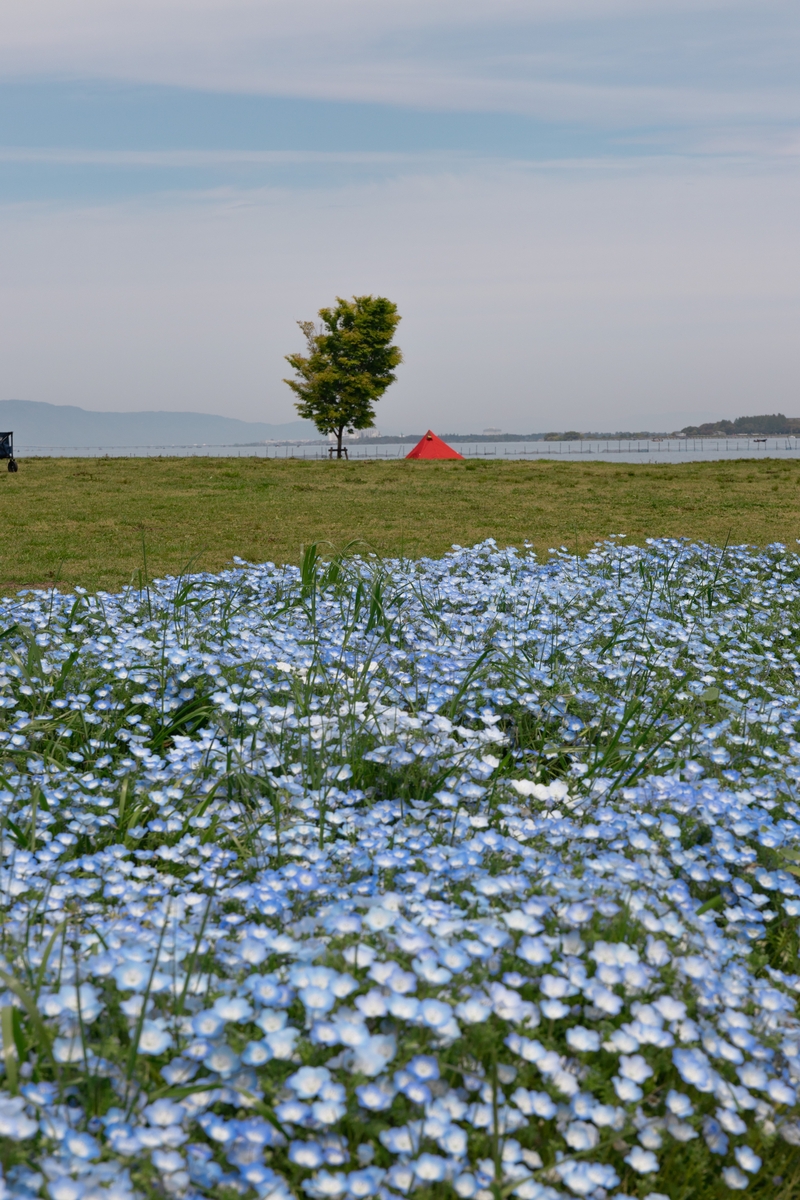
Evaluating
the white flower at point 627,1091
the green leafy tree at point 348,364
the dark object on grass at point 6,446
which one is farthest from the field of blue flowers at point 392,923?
the green leafy tree at point 348,364

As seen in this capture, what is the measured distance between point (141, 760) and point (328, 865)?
141cm

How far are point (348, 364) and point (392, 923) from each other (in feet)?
141

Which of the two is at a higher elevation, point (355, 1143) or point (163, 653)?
point (163, 653)

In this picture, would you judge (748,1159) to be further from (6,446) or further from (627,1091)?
(6,446)

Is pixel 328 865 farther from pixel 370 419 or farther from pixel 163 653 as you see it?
pixel 370 419

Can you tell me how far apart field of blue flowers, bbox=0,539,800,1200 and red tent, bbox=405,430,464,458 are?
28.8m

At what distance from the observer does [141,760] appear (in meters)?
3.97

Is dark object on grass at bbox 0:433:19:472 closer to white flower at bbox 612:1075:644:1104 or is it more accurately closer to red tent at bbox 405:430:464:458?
red tent at bbox 405:430:464:458

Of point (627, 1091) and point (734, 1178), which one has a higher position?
point (627, 1091)

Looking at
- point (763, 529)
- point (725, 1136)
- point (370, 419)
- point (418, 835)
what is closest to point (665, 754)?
point (418, 835)

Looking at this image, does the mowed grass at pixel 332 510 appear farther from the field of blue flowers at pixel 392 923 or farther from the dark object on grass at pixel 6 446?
the field of blue flowers at pixel 392 923

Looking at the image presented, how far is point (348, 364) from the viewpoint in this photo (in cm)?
4353

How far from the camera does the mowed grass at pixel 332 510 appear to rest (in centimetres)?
977

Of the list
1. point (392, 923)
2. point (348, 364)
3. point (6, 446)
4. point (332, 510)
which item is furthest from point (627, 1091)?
point (348, 364)
